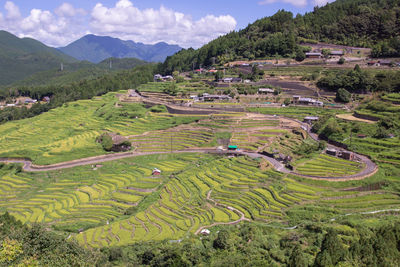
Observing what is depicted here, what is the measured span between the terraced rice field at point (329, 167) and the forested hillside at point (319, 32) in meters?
44.0

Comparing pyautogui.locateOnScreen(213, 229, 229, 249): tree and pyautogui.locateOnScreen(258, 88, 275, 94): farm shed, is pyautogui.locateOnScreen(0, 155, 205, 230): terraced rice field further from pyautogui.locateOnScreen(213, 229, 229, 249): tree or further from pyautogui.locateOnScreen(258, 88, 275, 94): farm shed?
pyautogui.locateOnScreen(258, 88, 275, 94): farm shed

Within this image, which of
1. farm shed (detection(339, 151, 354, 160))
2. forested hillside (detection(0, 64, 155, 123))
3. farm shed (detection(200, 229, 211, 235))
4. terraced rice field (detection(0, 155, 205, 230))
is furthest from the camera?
forested hillside (detection(0, 64, 155, 123))

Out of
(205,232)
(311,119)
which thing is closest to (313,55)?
(311,119)

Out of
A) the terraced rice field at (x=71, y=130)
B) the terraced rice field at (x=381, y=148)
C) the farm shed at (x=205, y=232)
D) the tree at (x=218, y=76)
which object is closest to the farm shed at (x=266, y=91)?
the tree at (x=218, y=76)

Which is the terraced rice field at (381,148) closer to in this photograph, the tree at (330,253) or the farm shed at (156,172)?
the tree at (330,253)

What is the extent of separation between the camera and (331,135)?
42.9m

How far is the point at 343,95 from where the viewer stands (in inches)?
2162

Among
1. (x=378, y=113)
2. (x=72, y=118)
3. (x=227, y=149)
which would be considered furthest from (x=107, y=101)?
(x=378, y=113)

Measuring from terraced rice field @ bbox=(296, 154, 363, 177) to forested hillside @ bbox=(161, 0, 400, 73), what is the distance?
1734 inches

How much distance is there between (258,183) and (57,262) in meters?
20.7

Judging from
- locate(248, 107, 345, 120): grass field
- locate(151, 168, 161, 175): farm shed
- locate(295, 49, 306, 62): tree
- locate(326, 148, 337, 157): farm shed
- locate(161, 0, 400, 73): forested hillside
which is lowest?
locate(151, 168, 161, 175): farm shed

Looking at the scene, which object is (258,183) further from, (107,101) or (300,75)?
(107,101)

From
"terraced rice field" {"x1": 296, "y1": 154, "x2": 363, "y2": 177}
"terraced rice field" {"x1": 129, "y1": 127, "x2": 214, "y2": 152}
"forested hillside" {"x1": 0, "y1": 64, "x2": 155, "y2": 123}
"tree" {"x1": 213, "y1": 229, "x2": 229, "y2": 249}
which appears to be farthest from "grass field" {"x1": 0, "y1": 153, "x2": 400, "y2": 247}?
"forested hillside" {"x1": 0, "y1": 64, "x2": 155, "y2": 123}

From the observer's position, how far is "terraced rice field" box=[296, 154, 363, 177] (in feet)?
109
